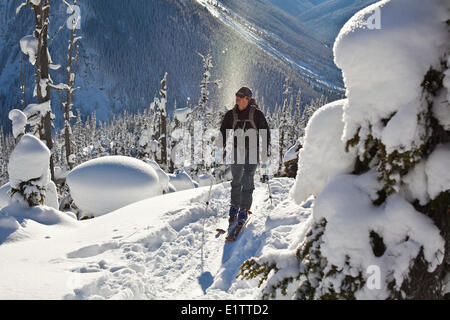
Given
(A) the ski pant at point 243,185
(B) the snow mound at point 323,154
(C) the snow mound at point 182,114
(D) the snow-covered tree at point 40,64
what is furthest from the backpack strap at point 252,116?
(C) the snow mound at point 182,114

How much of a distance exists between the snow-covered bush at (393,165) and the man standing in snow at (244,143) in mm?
3427

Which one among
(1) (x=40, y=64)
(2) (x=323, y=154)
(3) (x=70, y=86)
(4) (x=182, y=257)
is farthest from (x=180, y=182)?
(2) (x=323, y=154)

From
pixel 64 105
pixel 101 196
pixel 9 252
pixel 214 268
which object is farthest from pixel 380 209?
pixel 64 105

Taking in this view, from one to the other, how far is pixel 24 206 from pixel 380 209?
7604mm

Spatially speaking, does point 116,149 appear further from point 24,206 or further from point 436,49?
point 436,49

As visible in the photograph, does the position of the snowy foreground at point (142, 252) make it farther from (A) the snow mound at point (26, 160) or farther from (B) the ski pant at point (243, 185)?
(A) the snow mound at point (26, 160)

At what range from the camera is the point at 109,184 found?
11.0 m

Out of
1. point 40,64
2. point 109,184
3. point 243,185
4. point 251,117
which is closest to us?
point 251,117

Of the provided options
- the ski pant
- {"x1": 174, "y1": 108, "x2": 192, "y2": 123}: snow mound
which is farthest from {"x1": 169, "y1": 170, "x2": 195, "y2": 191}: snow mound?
the ski pant

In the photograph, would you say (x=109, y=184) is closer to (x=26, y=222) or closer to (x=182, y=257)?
(x=26, y=222)

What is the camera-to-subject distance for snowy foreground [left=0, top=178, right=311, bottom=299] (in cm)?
366

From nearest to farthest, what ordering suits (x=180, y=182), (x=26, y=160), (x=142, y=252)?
1. (x=142, y=252)
2. (x=26, y=160)
3. (x=180, y=182)

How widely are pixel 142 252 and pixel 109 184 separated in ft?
22.1

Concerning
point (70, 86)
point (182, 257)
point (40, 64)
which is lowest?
point (182, 257)
